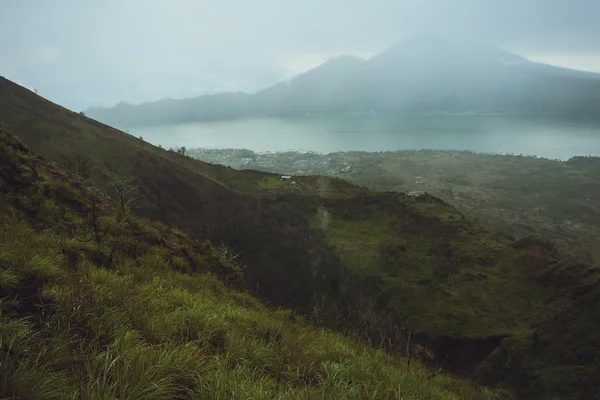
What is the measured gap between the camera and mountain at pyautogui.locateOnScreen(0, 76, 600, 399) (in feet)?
16.6

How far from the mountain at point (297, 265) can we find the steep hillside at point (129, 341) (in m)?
0.05

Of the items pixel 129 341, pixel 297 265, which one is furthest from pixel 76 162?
pixel 129 341

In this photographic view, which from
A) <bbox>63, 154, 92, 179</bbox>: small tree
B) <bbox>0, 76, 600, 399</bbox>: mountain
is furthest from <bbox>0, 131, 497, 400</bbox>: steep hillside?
<bbox>63, 154, 92, 179</bbox>: small tree

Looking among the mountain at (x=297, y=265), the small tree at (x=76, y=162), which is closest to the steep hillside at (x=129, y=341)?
the mountain at (x=297, y=265)

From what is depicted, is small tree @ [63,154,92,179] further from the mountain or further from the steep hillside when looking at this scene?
the steep hillside

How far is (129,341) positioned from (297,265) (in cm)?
2628

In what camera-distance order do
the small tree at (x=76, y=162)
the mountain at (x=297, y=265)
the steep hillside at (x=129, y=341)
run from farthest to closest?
the small tree at (x=76, y=162) < the mountain at (x=297, y=265) < the steep hillside at (x=129, y=341)

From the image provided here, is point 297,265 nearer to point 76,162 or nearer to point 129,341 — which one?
point 76,162

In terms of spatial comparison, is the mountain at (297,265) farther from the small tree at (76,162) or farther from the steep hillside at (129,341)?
the small tree at (76,162)

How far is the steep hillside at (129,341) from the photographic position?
2701 mm

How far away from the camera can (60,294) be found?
3.74m

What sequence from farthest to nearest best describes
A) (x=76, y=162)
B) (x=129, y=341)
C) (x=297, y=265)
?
(x=76, y=162)
(x=297, y=265)
(x=129, y=341)

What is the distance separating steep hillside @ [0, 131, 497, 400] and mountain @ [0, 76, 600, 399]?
5 centimetres

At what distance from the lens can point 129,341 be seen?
11.1ft
